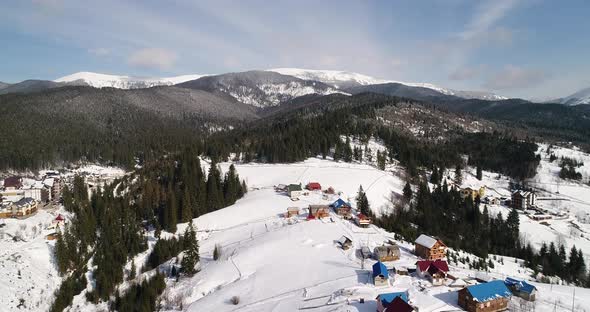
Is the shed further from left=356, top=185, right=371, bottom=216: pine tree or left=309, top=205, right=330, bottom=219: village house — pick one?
left=356, top=185, right=371, bottom=216: pine tree

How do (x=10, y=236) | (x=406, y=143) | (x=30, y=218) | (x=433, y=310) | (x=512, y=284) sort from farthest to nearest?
(x=406, y=143) → (x=30, y=218) → (x=10, y=236) → (x=512, y=284) → (x=433, y=310)

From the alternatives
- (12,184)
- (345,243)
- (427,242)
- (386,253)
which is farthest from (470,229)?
(12,184)

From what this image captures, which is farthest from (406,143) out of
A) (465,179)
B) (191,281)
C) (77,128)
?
(77,128)

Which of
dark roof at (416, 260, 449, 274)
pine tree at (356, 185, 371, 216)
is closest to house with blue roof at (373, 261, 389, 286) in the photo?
dark roof at (416, 260, 449, 274)

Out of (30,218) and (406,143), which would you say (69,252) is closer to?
(30,218)

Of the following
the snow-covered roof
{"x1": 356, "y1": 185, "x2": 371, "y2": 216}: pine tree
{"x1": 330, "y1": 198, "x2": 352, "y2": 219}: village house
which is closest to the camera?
the snow-covered roof

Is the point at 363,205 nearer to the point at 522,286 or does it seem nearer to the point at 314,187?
the point at 314,187

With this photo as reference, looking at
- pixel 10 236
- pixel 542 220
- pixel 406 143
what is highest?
pixel 406 143
